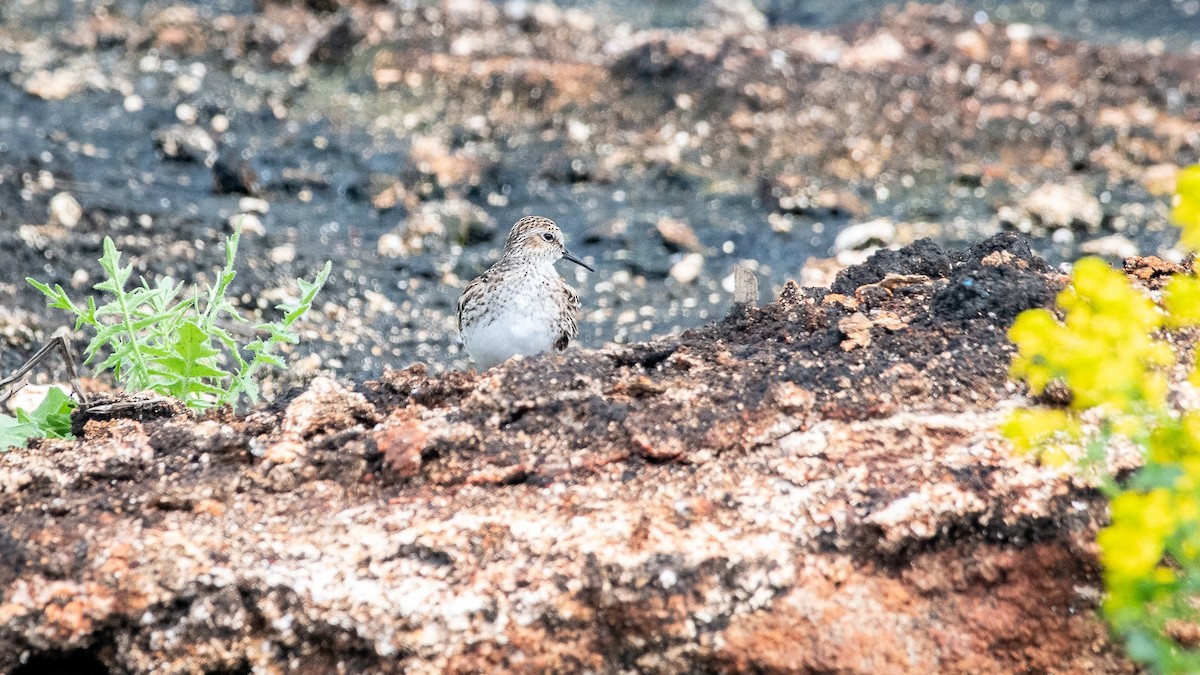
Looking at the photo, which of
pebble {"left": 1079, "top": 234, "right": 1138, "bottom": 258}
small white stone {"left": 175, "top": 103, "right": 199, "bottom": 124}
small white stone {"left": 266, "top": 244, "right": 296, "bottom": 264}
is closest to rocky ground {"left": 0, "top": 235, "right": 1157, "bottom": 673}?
small white stone {"left": 266, "top": 244, "right": 296, "bottom": 264}

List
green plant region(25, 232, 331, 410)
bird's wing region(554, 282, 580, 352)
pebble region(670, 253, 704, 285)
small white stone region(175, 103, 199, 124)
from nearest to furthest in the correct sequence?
1. green plant region(25, 232, 331, 410)
2. bird's wing region(554, 282, 580, 352)
3. pebble region(670, 253, 704, 285)
4. small white stone region(175, 103, 199, 124)

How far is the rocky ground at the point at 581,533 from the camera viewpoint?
3314mm

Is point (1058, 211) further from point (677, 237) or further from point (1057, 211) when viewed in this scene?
point (677, 237)

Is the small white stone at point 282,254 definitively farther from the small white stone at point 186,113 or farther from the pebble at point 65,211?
the small white stone at point 186,113

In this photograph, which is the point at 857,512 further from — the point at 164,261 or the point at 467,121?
the point at 467,121

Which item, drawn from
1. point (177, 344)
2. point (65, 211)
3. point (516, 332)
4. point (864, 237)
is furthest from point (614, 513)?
point (65, 211)

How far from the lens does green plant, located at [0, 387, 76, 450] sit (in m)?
4.39

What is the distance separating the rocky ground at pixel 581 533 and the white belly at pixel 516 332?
241cm

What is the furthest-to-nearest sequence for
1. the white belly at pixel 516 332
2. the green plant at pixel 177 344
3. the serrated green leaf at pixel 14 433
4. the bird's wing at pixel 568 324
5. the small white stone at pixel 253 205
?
the small white stone at pixel 253 205, the bird's wing at pixel 568 324, the white belly at pixel 516 332, the green plant at pixel 177 344, the serrated green leaf at pixel 14 433

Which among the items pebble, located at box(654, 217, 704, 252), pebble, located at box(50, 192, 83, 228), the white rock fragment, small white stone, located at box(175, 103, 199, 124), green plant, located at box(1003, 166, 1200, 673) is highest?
small white stone, located at box(175, 103, 199, 124)

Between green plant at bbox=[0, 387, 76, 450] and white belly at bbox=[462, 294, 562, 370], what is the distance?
7.28ft

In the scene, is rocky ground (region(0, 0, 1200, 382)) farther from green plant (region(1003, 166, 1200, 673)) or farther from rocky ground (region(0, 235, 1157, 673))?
green plant (region(1003, 166, 1200, 673))

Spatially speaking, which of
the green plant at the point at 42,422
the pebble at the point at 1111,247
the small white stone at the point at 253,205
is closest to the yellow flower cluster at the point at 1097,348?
the green plant at the point at 42,422

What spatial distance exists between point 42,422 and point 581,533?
217 centimetres
